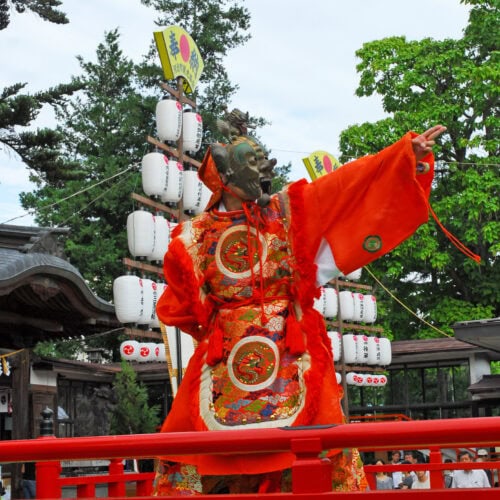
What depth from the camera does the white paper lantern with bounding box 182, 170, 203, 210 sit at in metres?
17.2

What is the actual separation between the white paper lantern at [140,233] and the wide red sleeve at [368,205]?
40.9 feet

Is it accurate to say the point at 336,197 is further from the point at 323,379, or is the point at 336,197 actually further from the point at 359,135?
the point at 359,135

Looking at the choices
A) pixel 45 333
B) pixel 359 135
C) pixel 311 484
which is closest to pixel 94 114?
pixel 359 135

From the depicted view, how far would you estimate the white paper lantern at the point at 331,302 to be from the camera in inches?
918

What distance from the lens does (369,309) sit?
23797 millimetres

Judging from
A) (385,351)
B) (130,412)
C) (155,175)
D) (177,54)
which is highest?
(177,54)

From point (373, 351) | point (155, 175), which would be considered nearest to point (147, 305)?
point (155, 175)

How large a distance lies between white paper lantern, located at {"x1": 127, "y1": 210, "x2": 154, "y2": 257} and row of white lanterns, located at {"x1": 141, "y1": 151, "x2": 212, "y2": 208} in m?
0.47

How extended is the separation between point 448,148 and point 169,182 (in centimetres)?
992

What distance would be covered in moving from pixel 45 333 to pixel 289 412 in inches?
286

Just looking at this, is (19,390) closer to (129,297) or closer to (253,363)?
(129,297)

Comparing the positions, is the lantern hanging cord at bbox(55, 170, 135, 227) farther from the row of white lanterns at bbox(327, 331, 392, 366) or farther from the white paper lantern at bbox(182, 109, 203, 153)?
the row of white lanterns at bbox(327, 331, 392, 366)

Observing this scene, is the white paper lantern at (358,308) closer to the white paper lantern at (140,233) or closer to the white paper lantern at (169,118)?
the white paper lantern at (140,233)

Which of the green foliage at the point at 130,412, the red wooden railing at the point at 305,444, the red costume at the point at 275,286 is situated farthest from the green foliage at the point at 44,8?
the green foliage at the point at 130,412
